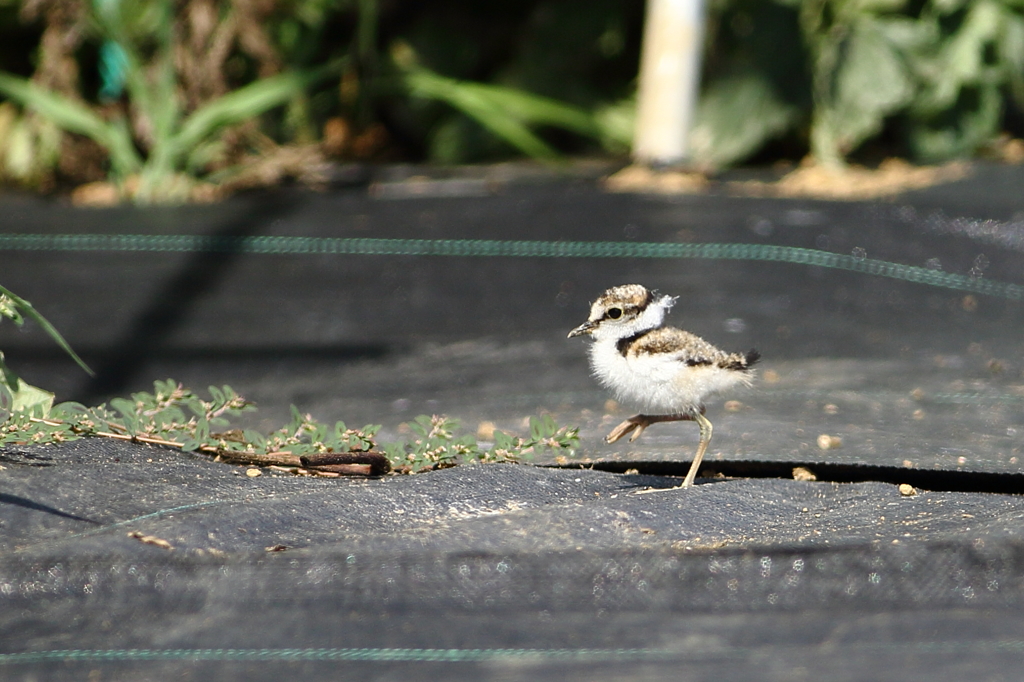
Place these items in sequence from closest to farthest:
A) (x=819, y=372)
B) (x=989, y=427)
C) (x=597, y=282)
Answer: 1. (x=989, y=427)
2. (x=819, y=372)
3. (x=597, y=282)

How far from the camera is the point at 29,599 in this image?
230cm

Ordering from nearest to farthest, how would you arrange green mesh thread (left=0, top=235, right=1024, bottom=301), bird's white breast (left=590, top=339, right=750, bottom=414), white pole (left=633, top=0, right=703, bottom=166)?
bird's white breast (left=590, top=339, right=750, bottom=414), green mesh thread (left=0, top=235, right=1024, bottom=301), white pole (left=633, top=0, right=703, bottom=166)

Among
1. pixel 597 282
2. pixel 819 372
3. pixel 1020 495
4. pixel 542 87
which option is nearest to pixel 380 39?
pixel 542 87

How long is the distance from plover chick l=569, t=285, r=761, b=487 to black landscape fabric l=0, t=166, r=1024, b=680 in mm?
198

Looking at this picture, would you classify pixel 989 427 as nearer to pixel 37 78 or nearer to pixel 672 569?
pixel 672 569

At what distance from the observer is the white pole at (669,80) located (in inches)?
272

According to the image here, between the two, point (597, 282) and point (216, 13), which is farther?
point (216, 13)

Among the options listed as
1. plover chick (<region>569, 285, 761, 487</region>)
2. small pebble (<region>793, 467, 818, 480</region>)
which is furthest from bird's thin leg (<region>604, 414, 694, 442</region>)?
small pebble (<region>793, 467, 818, 480</region>)

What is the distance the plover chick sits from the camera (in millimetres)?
3115

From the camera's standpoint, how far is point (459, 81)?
8648 mm

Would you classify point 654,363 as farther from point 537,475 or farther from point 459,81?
point 459,81

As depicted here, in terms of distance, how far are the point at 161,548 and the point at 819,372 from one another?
2.76m

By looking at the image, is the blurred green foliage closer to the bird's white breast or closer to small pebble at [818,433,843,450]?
small pebble at [818,433,843,450]

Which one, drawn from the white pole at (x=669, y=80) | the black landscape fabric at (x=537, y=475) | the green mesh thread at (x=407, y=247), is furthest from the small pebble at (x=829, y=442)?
the white pole at (x=669, y=80)
